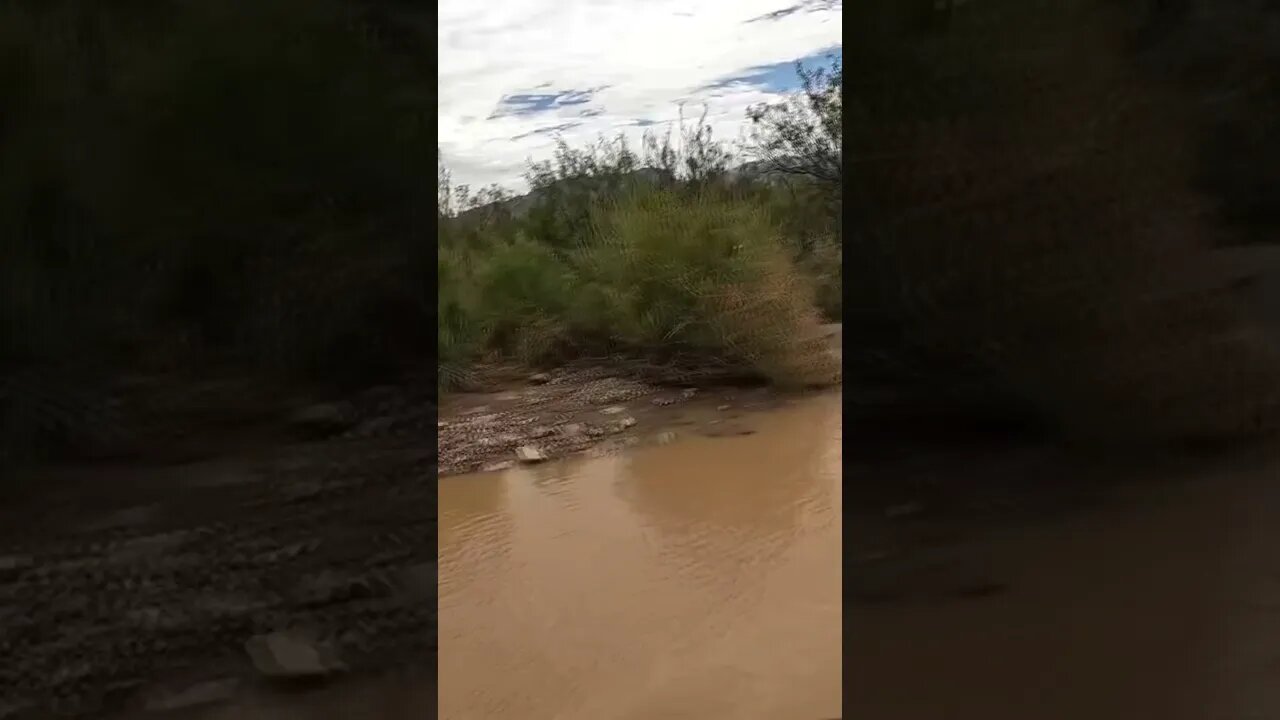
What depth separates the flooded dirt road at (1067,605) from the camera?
935 mm

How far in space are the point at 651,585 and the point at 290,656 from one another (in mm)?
1629

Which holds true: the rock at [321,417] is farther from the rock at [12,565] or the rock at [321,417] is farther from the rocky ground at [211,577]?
the rock at [12,565]

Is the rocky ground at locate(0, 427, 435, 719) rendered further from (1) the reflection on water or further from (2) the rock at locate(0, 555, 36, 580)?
(1) the reflection on water

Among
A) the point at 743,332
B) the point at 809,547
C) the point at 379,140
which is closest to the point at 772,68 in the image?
the point at 743,332

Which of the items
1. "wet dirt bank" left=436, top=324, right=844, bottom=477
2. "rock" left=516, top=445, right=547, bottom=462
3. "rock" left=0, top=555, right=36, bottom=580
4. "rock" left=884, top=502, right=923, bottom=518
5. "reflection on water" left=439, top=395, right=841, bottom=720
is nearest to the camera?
"rock" left=0, top=555, right=36, bottom=580

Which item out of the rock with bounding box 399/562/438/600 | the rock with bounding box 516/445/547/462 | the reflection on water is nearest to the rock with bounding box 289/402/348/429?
the rock with bounding box 399/562/438/600

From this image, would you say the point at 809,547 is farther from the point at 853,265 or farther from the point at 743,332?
the point at 743,332

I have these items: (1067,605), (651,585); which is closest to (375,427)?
(1067,605)

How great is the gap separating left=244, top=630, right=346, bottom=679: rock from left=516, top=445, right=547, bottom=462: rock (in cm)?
282

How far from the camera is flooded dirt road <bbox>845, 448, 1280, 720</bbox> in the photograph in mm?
935

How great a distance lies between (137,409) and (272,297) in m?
0.12

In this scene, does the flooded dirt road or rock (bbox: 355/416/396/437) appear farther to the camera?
the flooded dirt road

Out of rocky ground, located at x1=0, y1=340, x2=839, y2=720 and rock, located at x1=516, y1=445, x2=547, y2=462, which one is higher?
rocky ground, located at x1=0, y1=340, x2=839, y2=720

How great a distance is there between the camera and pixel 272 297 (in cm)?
70
